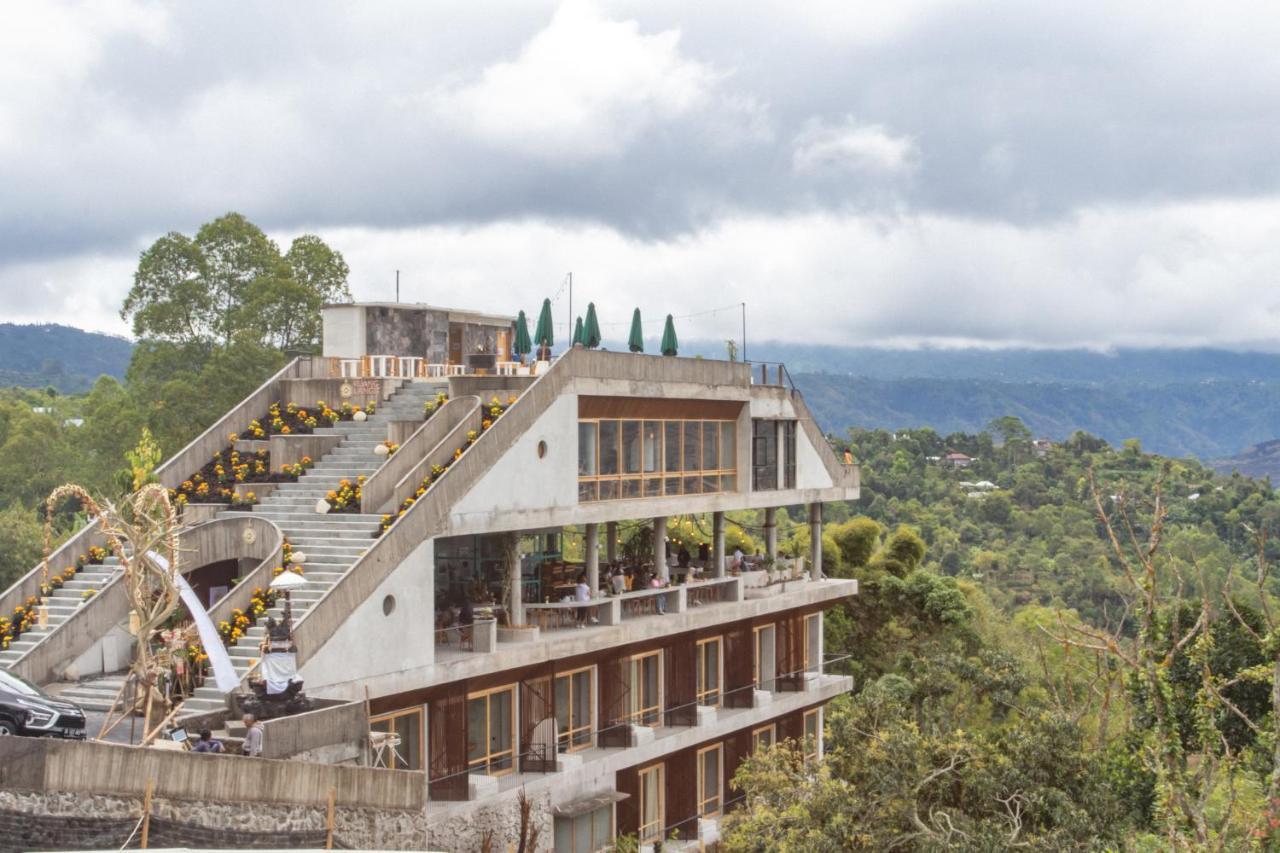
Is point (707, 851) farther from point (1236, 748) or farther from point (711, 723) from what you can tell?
point (1236, 748)

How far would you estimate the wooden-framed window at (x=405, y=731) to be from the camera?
2762 centimetres

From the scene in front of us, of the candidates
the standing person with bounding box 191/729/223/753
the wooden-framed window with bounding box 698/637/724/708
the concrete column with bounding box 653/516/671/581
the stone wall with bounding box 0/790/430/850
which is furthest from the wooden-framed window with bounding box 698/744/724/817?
the standing person with bounding box 191/729/223/753

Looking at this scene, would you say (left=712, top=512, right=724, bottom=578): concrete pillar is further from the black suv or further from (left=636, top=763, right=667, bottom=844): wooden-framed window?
the black suv

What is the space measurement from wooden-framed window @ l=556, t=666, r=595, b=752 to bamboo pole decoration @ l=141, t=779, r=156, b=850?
43.6ft

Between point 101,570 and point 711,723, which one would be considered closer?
point 101,570

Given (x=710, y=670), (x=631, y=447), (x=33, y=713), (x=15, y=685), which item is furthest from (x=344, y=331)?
(x=33, y=713)

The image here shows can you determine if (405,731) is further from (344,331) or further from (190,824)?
(344,331)

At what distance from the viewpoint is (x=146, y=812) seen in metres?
20.1

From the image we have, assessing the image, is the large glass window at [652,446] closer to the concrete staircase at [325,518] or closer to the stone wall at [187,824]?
the concrete staircase at [325,518]

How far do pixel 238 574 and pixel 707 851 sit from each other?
1232cm

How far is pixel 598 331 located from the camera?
3588 cm

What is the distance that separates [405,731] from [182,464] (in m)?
8.24

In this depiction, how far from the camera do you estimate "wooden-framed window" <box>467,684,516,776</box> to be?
30219mm

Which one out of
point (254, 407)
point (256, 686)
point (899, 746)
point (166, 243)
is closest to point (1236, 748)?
point (899, 746)
